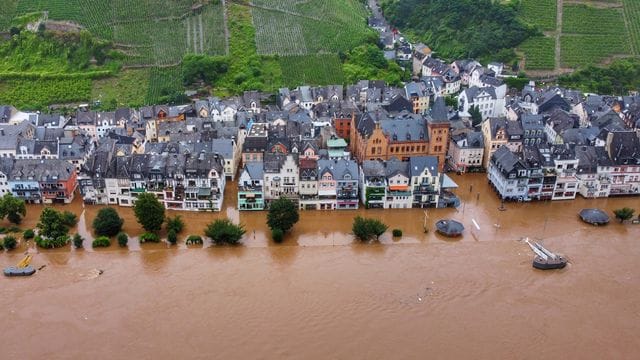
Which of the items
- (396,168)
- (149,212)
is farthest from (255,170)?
(396,168)

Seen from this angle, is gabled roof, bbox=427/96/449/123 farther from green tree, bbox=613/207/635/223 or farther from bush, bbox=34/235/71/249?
bush, bbox=34/235/71/249

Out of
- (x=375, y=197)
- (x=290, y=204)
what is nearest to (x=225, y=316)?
(x=290, y=204)

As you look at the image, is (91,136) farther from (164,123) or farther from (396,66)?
(396,66)

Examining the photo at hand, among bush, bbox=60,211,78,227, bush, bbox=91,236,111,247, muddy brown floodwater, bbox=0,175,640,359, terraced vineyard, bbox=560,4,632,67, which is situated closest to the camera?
muddy brown floodwater, bbox=0,175,640,359

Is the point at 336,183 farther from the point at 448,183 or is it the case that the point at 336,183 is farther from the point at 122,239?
the point at 122,239

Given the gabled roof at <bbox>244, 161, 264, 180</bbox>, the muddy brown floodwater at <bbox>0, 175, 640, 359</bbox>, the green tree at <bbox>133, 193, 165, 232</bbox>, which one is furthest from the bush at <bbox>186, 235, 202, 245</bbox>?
the gabled roof at <bbox>244, 161, 264, 180</bbox>

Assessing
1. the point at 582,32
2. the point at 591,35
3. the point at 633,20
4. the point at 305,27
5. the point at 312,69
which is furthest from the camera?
the point at 305,27
